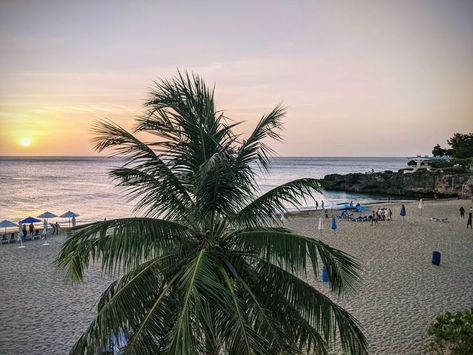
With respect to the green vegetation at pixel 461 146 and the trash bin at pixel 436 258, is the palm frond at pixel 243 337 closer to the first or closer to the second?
the trash bin at pixel 436 258

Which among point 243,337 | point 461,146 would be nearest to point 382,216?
point 243,337

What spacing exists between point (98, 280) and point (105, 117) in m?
11.5

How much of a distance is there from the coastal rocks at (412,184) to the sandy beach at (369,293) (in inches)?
1402

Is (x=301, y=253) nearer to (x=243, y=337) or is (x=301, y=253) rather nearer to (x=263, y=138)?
(x=243, y=337)

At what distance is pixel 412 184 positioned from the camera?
195 ft

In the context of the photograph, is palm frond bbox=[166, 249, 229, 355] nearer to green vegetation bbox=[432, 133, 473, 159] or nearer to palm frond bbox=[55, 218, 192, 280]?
palm frond bbox=[55, 218, 192, 280]

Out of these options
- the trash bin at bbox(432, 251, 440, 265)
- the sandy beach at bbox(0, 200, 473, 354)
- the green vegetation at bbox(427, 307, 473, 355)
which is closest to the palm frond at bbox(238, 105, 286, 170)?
the sandy beach at bbox(0, 200, 473, 354)

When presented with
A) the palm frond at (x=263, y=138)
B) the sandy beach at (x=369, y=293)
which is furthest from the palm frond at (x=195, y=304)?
the sandy beach at (x=369, y=293)

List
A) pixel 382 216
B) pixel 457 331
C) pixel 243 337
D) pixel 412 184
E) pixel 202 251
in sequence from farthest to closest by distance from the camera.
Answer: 1. pixel 412 184
2. pixel 382 216
3. pixel 457 331
4. pixel 202 251
5. pixel 243 337

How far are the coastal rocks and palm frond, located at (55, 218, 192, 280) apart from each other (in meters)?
53.0

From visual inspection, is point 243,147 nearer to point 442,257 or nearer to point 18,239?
point 442,257

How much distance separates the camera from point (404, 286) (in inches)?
524

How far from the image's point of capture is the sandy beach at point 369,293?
30.8 ft

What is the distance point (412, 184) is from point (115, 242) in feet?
209
